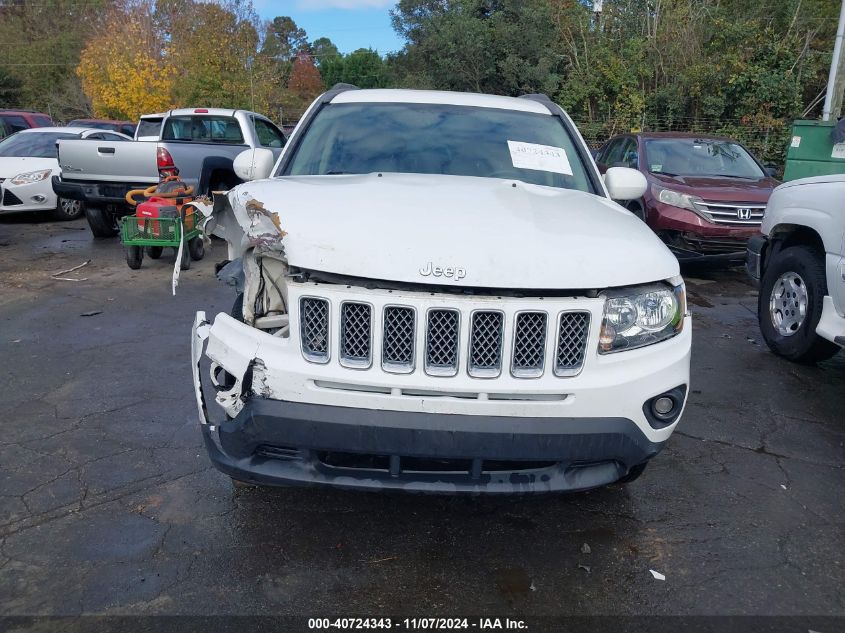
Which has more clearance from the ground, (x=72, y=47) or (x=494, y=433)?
(x=72, y=47)

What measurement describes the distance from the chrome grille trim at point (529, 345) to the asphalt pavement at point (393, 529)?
0.48m

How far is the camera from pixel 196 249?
29.8 ft

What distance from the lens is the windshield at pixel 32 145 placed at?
11664 mm

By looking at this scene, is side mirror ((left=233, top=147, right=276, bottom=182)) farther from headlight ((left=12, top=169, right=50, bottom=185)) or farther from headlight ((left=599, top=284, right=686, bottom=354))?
headlight ((left=12, top=169, right=50, bottom=185))

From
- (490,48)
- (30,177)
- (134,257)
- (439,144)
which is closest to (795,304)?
(439,144)

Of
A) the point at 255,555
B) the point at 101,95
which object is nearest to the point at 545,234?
the point at 255,555

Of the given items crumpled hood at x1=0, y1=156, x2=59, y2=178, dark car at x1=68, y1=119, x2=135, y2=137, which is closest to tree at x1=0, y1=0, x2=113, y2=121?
dark car at x1=68, y1=119, x2=135, y2=137

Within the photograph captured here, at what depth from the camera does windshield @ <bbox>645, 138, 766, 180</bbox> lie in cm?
920

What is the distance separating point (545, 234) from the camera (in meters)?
2.60

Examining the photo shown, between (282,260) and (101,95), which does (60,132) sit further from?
(101,95)

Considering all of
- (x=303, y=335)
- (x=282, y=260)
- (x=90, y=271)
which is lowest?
(x=90, y=271)

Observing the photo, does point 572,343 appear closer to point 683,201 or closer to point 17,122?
point 683,201

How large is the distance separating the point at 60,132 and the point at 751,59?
1773cm

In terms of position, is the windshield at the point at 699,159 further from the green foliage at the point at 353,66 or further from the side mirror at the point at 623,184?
the green foliage at the point at 353,66
